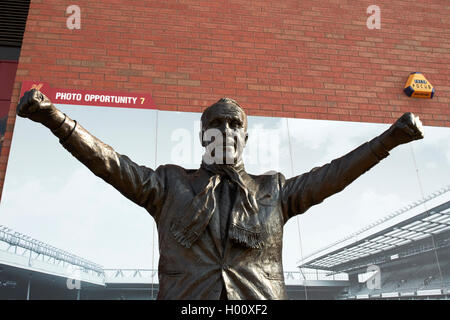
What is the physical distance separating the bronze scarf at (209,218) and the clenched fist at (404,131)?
1.59 ft

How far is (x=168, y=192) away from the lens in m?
1.49

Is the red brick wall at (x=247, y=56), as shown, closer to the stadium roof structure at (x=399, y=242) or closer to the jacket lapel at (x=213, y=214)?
the stadium roof structure at (x=399, y=242)

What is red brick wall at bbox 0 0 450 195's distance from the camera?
370cm

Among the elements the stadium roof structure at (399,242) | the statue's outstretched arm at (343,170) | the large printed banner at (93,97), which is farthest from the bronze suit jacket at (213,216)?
the large printed banner at (93,97)

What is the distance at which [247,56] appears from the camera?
12.9 feet

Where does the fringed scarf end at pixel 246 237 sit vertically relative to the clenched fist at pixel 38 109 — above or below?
below

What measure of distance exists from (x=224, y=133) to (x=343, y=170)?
43 cm

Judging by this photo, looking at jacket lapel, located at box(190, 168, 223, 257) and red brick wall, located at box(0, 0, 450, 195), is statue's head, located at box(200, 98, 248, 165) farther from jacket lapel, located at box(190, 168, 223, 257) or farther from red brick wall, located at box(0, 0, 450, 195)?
red brick wall, located at box(0, 0, 450, 195)

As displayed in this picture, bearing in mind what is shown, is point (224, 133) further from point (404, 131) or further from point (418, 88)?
point (418, 88)

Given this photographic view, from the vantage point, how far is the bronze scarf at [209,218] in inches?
52.7

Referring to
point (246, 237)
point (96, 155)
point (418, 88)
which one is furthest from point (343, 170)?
point (418, 88)
